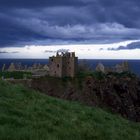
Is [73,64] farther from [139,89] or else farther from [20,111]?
[20,111]

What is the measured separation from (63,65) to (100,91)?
9741 millimetres

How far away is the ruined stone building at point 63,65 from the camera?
70.8 metres

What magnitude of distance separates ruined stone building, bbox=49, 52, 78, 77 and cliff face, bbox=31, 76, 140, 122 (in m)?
2.89

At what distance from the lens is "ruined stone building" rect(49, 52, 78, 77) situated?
70812mm

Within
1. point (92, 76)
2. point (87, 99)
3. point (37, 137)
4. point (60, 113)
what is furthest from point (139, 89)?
point (37, 137)

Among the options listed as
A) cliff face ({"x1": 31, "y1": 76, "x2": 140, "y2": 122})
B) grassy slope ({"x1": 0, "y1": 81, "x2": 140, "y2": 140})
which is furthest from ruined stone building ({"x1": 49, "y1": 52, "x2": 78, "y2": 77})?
grassy slope ({"x1": 0, "y1": 81, "x2": 140, "y2": 140})

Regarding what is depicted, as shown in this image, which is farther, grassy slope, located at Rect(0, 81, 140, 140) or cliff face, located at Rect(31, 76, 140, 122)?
cliff face, located at Rect(31, 76, 140, 122)

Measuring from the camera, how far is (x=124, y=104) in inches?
2689

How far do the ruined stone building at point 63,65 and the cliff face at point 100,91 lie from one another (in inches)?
114

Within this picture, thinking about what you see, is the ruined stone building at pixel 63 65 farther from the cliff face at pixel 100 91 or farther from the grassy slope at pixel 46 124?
the grassy slope at pixel 46 124

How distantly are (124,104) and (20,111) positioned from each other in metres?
57.4

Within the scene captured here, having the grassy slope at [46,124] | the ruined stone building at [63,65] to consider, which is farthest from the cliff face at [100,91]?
the grassy slope at [46,124]

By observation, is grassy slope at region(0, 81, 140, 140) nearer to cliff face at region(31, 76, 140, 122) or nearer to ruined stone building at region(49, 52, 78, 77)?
cliff face at region(31, 76, 140, 122)

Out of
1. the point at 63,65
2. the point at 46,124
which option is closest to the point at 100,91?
the point at 63,65
